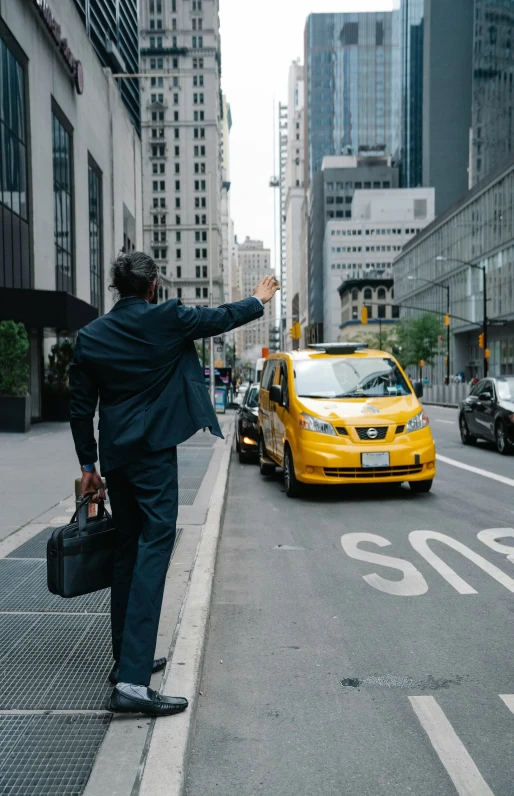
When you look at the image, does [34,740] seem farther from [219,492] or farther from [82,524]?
[219,492]

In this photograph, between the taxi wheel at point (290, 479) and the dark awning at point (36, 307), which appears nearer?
the taxi wheel at point (290, 479)

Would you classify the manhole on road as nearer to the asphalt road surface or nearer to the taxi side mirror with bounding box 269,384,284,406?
the asphalt road surface

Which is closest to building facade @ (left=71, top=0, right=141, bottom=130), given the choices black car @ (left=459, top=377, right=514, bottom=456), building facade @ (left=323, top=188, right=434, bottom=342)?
black car @ (left=459, top=377, right=514, bottom=456)

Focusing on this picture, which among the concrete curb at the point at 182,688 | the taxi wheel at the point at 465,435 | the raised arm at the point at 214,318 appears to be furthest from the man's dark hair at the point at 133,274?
the taxi wheel at the point at 465,435

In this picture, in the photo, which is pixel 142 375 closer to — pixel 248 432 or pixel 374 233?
pixel 248 432

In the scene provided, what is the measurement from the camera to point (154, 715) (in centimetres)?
332

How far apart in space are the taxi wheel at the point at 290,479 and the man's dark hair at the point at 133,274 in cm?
688

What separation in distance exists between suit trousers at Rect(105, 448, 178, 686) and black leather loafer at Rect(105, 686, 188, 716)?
61mm

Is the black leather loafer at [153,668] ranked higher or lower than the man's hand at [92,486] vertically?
lower

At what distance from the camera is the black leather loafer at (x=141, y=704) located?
330 cm

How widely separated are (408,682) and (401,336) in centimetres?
6918

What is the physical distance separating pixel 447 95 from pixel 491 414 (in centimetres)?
14055

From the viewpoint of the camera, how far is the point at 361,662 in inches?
166

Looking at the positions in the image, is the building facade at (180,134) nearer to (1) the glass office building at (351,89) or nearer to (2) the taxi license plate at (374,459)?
(1) the glass office building at (351,89)
